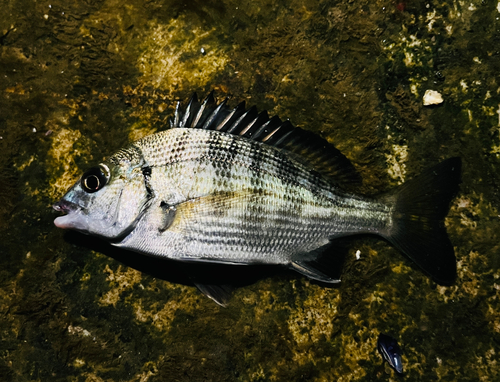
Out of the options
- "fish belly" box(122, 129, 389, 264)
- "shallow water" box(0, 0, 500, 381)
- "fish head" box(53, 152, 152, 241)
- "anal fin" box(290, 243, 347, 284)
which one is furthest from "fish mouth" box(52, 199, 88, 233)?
"anal fin" box(290, 243, 347, 284)

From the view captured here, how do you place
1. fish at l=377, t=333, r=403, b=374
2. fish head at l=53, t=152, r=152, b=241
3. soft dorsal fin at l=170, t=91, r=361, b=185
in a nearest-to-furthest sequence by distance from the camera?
fish head at l=53, t=152, r=152, b=241 → soft dorsal fin at l=170, t=91, r=361, b=185 → fish at l=377, t=333, r=403, b=374

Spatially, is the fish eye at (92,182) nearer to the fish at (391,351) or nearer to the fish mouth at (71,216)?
the fish mouth at (71,216)

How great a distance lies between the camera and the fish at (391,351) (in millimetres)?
2410

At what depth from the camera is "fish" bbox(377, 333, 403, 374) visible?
2410 millimetres

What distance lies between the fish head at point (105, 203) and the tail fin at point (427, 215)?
5.23 feet

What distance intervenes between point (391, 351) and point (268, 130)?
1708 mm

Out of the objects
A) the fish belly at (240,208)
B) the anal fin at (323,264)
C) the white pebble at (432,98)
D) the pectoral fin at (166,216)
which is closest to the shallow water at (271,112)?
the white pebble at (432,98)

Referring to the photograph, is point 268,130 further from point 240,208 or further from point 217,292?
point 217,292

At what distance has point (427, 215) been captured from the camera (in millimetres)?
2316

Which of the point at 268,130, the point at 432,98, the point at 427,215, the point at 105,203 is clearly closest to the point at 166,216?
the point at 105,203

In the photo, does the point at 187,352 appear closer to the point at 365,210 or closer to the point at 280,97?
the point at 365,210

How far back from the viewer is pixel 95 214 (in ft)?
6.93

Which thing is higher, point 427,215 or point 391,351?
point 427,215

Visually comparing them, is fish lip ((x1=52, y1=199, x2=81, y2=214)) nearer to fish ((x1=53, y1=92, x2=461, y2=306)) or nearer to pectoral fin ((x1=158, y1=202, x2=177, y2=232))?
fish ((x1=53, y1=92, x2=461, y2=306))
